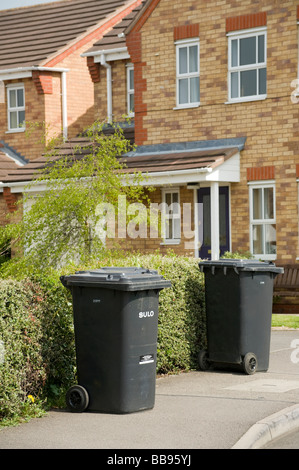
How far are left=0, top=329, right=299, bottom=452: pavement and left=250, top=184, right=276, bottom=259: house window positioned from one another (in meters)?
9.26

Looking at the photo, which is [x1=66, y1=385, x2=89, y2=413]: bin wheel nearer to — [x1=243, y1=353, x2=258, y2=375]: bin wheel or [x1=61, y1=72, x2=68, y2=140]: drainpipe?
[x1=243, y1=353, x2=258, y2=375]: bin wheel

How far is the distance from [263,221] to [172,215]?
91.6 inches

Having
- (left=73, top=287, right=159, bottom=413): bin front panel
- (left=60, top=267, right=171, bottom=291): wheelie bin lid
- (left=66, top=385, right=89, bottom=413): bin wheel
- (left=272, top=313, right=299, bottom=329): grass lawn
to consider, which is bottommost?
(left=272, top=313, right=299, bottom=329): grass lawn

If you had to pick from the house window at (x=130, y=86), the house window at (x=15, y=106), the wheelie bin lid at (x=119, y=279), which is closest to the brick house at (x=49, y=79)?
the house window at (x=15, y=106)

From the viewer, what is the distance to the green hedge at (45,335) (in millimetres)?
8117

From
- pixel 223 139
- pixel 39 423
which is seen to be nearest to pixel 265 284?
pixel 39 423

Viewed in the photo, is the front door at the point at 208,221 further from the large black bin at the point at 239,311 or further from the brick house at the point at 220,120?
the large black bin at the point at 239,311

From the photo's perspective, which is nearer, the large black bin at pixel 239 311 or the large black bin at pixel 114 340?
the large black bin at pixel 114 340

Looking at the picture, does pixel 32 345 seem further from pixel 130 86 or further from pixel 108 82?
pixel 108 82

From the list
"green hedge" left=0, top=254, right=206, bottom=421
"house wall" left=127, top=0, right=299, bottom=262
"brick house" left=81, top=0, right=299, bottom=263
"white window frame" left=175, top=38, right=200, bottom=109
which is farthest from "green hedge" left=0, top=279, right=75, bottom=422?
"white window frame" left=175, top=38, right=200, bottom=109

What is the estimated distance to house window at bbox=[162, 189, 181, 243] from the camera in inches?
814

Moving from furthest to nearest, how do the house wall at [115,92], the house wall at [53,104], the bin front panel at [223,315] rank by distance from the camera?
1. the house wall at [53,104]
2. the house wall at [115,92]
3. the bin front panel at [223,315]

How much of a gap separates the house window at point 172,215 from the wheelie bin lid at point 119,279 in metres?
11.8

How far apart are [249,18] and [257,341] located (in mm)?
10550
